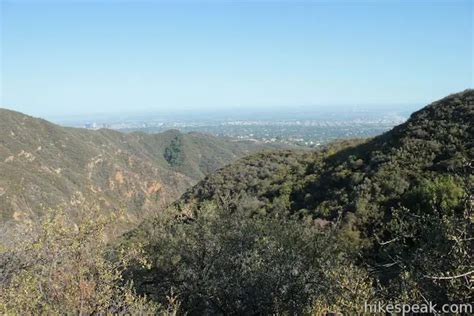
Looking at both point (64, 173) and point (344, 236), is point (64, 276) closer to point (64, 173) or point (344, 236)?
point (344, 236)

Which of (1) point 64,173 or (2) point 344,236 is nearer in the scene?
(2) point 344,236

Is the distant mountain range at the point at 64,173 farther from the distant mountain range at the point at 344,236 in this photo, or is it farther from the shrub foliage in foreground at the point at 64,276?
the shrub foliage in foreground at the point at 64,276

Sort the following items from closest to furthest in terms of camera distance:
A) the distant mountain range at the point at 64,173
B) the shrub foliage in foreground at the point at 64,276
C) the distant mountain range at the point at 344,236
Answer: the distant mountain range at the point at 344,236
the shrub foliage in foreground at the point at 64,276
the distant mountain range at the point at 64,173

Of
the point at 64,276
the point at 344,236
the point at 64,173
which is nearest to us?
the point at 64,276

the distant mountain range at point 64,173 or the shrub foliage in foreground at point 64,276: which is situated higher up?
the shrub foliage in foreground at point 64,276

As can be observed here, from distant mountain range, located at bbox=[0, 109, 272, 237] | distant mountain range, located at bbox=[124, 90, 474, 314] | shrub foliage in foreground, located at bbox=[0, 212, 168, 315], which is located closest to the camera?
distant mountain range, located at bbox=[124, 90, 474, 314]

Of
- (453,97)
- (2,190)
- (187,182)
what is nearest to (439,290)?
(453,97)

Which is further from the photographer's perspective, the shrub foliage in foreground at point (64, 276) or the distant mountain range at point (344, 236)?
the shrub foliage in foreground at point (64, 276)

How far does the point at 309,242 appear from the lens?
1568cm

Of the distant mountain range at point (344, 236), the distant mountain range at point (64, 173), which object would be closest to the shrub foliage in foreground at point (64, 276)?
the distant mountain range at point (344, 236)

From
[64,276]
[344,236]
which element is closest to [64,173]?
[344,236]

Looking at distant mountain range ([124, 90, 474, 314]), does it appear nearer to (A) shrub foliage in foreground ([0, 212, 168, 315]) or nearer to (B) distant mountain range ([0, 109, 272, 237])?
(A) shrub foliage in foreground ([0, 212, 168, 315])

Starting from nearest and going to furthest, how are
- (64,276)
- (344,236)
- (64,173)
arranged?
1. (64,276)
2. (344,236)
3. (64,173)

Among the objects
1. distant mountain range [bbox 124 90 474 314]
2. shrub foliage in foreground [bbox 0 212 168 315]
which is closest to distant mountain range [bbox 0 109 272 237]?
distant mountain range [bbox 124 90 474 314]
